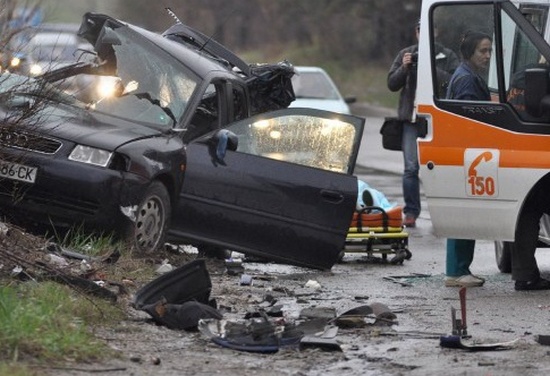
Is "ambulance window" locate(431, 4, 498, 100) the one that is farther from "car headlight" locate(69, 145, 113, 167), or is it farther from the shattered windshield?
"car headlight" locate(69, 145, 113, 167)

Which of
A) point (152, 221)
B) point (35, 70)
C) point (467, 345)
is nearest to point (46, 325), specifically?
point (467, 345)

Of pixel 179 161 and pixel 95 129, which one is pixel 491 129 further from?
pixel 95 129

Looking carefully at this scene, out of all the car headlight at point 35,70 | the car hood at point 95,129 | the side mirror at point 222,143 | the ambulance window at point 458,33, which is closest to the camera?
the car headlight at point 35,70

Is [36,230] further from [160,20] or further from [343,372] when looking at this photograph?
[160,20]

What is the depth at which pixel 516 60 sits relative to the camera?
35.2 ft

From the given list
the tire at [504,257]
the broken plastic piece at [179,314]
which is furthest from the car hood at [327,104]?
the broken plastic piece at [179,314]

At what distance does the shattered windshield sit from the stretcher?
1859 mm

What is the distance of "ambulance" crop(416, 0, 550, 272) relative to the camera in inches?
412

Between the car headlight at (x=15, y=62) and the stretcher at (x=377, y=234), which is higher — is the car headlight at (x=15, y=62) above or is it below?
above

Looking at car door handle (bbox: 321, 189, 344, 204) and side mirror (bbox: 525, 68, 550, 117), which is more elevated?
side mirror (bbox: 525, 68, 550, 117)

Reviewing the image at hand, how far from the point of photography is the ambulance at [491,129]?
1048 cm

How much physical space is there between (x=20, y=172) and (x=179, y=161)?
129 cm

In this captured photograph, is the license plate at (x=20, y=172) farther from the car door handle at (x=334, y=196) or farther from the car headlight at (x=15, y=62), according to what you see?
the car door handle at (x=334, y=196)

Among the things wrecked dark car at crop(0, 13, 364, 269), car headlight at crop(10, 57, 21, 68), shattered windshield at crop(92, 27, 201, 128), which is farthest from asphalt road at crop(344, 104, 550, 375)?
car headlight at crop(10, 57, 21, 68)
